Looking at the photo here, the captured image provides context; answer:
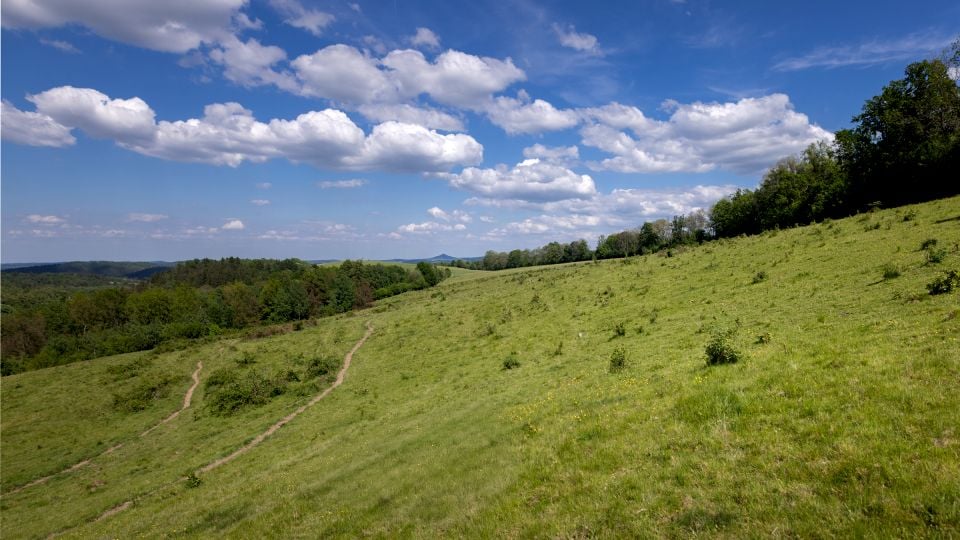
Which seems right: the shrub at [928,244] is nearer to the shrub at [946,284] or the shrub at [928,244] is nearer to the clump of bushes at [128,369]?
the shrub at [946,284]

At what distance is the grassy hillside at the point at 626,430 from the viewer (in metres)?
6.97

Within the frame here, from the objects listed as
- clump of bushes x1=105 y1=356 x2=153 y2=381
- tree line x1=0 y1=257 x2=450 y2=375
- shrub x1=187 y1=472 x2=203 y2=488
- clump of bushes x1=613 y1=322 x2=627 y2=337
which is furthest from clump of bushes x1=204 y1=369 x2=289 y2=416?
tree line x1=0 y1=257 x2=450 y2=375

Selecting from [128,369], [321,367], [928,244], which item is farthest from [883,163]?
[128,369]

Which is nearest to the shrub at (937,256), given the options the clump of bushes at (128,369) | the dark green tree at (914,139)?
the dark green tree at (914,139)

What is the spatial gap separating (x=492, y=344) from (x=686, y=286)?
17.1 meters

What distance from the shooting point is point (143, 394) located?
44.8m

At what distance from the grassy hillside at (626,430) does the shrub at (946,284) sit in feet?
2.37

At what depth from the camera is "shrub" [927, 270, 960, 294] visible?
14.5 m

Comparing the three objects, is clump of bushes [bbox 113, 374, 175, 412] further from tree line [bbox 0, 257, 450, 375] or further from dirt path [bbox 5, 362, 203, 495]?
tree line [bbox 0, 257, 450, 375]

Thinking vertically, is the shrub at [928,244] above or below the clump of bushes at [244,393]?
above

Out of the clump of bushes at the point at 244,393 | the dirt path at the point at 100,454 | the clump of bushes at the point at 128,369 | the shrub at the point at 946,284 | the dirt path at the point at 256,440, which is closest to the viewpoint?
the shrub at the point at 946,284

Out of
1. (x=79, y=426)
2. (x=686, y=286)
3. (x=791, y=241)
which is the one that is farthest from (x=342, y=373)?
(x=791, y=241)

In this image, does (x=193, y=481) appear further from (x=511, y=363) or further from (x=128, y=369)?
(x=128, y=369)

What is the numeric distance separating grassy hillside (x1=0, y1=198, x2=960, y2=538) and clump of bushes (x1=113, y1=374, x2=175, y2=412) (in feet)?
4.02
